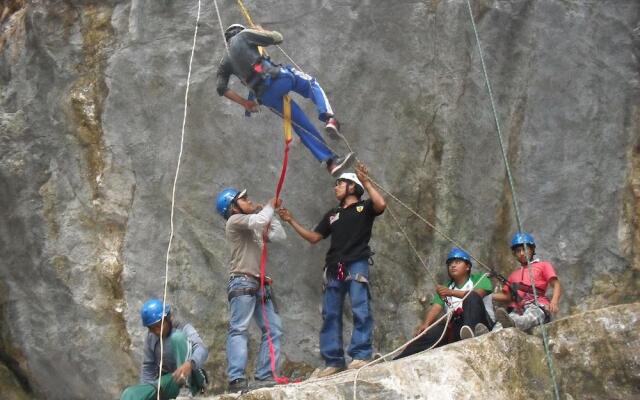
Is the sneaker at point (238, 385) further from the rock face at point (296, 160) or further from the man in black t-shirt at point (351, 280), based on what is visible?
the rock face at point (296, 160)

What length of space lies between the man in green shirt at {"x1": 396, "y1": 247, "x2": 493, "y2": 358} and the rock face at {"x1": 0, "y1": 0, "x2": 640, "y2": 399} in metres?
1.14

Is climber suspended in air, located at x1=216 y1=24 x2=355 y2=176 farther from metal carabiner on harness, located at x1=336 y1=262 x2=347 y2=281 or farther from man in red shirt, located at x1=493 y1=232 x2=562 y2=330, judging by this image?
man in red shirt, located at x1=493 y1=232 x2=562 y2=330

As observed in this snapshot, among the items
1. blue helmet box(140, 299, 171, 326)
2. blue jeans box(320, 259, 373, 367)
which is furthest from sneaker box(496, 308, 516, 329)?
blue helmet box(140, 299, 171, 326)

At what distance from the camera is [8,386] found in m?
9.26

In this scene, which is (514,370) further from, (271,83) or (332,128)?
(271,83)

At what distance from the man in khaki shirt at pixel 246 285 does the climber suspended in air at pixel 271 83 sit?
87cm

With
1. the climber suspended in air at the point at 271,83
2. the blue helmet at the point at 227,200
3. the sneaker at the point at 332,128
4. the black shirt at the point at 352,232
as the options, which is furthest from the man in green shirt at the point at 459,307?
the blue helmet at the point at 227,200

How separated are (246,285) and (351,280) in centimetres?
90

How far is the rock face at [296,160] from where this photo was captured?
362 inches

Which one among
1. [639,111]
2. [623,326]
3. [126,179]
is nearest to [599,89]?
[639,111]

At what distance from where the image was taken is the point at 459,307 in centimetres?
752

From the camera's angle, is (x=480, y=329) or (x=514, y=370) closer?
(x=514, y=370)

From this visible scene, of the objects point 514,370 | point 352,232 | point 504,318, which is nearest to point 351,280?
point 352,232

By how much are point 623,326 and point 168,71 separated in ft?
17.8
